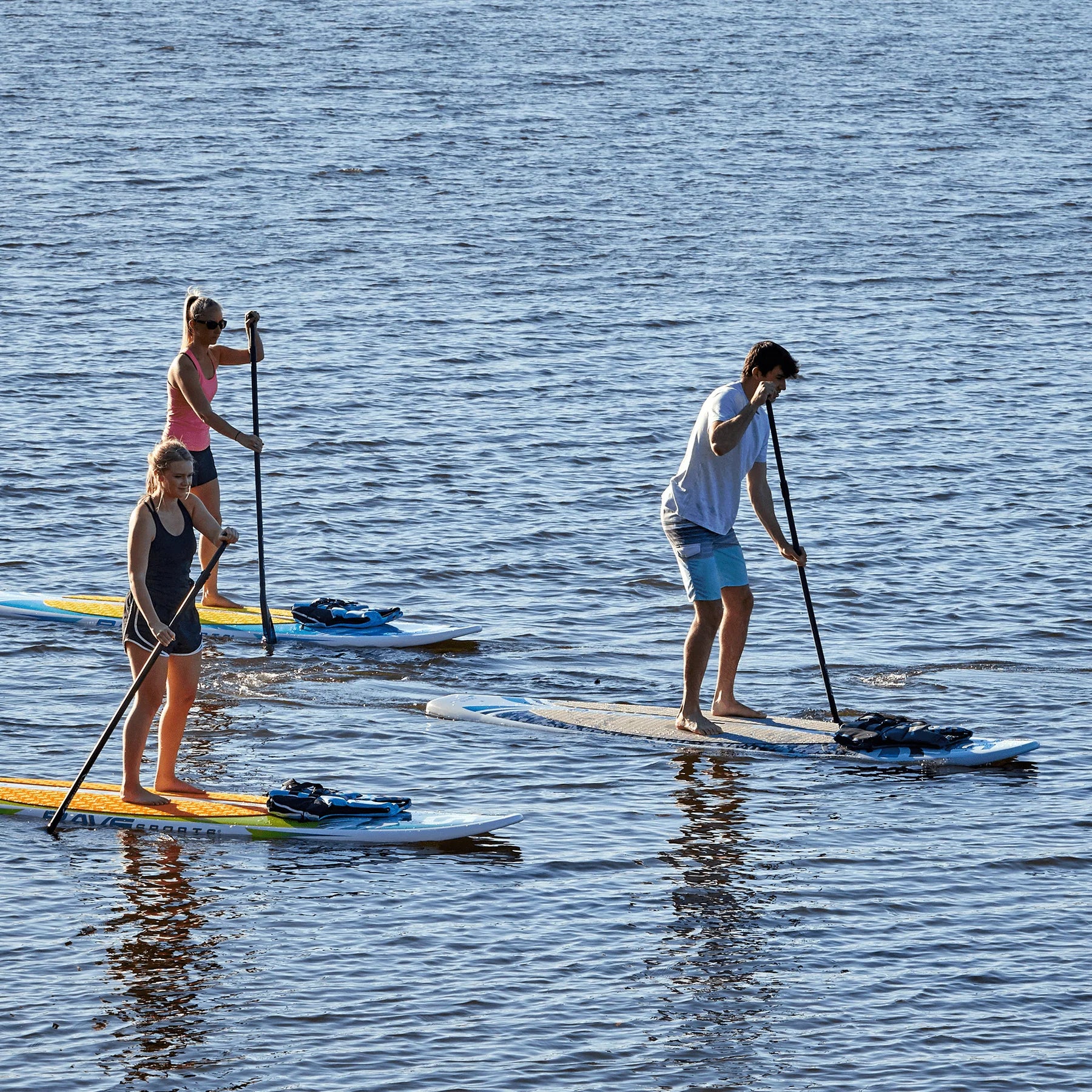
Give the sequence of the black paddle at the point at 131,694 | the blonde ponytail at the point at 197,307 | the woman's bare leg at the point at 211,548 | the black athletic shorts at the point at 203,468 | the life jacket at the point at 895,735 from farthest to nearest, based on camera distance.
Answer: the woman's bare leg at the point at 211,548
the black athletic shorts at the point at 203,468
the blonde ponytail at the point at 197,307
the life jacket at the point at 895,735
the black paddle at the point at 131,694

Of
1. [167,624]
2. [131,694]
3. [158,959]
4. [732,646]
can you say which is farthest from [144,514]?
[732,646]

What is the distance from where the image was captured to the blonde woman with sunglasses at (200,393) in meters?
11.8

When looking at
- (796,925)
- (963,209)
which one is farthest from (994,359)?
(796,925)

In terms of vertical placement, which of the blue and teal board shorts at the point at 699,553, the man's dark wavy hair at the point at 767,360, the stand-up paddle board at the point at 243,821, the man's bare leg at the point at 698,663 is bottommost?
the stand-up paddle board at the point at 243,821

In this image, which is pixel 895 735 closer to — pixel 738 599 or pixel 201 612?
pixel 738 599

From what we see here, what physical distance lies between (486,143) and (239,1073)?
30.2 meters

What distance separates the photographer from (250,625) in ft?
42.0

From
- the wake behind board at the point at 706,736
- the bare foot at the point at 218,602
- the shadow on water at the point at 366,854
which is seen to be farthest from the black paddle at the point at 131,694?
the bare foot at the point at 218,602

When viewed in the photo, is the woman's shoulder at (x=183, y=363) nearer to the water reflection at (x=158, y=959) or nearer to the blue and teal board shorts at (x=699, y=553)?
the blue and teal board shorts at (x=699, y=553)

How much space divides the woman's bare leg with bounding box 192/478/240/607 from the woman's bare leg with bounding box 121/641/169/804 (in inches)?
90.9

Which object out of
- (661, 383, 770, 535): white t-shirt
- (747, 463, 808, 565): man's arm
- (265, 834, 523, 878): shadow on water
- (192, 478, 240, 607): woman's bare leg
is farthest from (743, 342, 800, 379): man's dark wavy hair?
(192, 478, 240, 607): woman's bare leg

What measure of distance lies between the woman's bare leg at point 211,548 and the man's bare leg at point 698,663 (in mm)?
3071

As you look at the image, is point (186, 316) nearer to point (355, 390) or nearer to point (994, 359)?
point (355, 390)

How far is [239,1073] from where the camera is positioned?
23.6 ft
